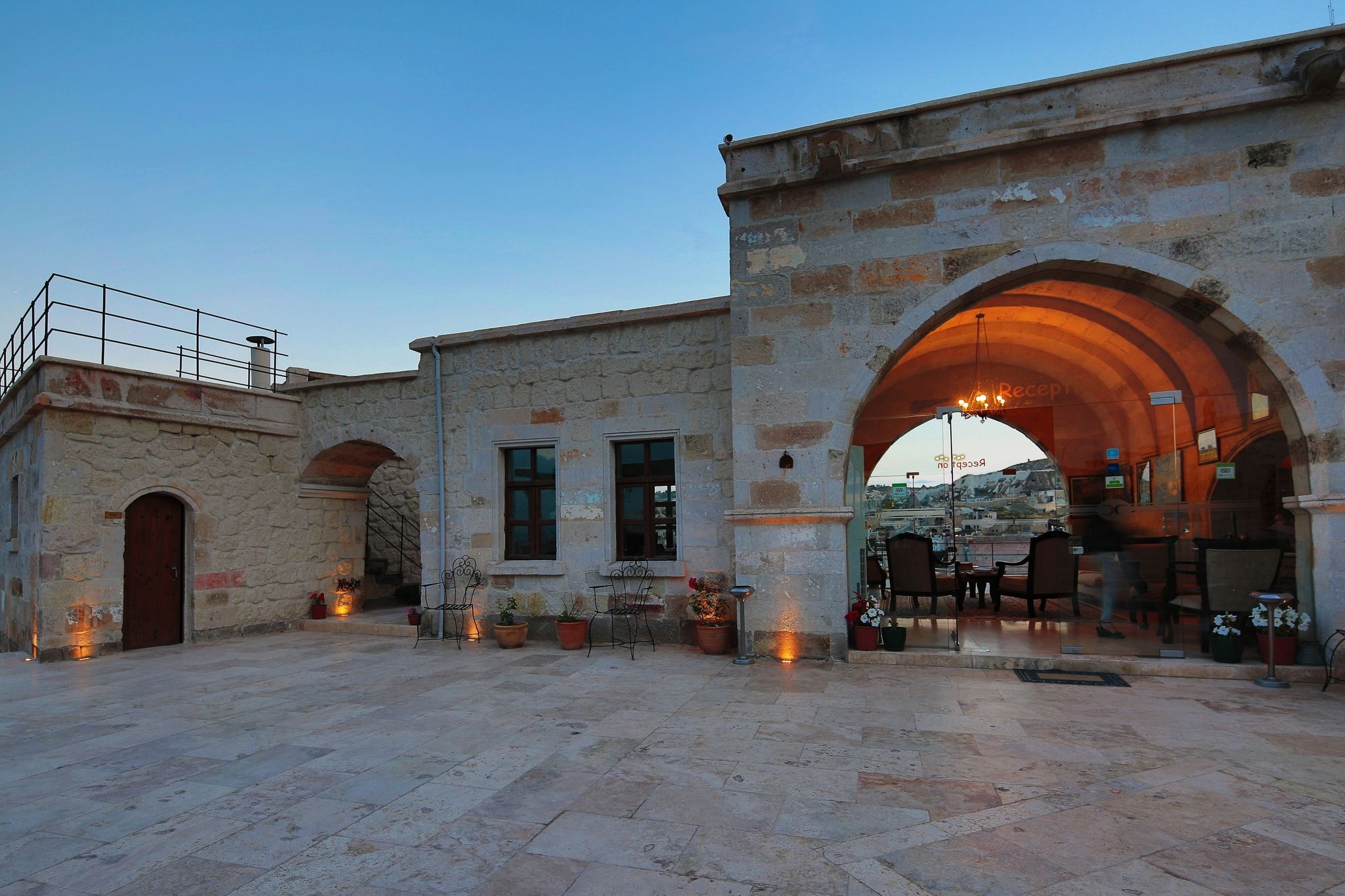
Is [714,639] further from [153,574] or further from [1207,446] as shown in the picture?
[153,574]

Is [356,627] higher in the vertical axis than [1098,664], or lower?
lower

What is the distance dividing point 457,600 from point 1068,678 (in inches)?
243

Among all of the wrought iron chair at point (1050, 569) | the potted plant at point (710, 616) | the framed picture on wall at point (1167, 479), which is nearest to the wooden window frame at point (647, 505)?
the potted plant at point (710, 616)

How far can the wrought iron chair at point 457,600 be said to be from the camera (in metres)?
8.03

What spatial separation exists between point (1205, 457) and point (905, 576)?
289 centimetres

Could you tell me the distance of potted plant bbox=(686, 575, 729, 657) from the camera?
666 cm

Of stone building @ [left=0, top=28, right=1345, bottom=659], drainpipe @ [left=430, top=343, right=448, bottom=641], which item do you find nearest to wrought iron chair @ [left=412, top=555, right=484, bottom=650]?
drainpipe @ [left=430, top=343, right=448, bottom=641]

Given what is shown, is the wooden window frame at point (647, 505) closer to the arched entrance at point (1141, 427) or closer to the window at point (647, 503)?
the window at point (647, 503)

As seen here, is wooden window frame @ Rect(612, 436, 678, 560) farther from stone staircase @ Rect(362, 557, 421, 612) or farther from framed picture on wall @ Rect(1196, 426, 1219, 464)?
stone staircase @ Rect(362, 557, 421, 612)

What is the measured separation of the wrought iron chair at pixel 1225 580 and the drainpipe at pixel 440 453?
7140 mm

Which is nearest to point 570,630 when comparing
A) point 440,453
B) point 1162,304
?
point 440,453

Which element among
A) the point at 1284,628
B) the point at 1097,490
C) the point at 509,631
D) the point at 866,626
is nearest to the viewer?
the point at 1284,628

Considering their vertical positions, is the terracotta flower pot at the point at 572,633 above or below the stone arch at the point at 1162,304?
below

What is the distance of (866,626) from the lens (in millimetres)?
6141
